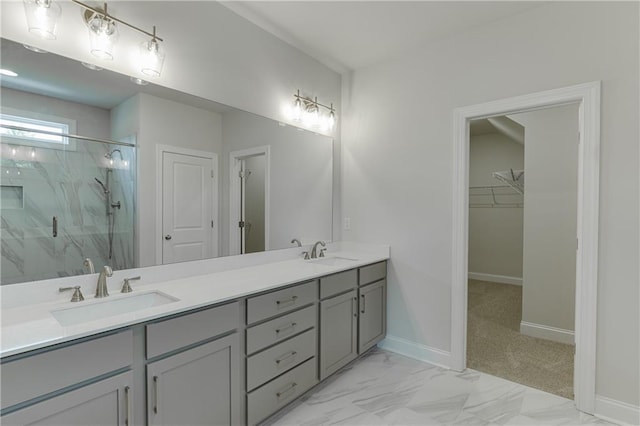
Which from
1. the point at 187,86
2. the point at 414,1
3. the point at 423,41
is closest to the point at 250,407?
the point at 187,86

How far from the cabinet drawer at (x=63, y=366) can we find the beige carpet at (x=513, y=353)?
256 cm

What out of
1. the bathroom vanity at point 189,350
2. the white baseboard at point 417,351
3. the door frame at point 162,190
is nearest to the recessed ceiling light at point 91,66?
the door frame at point 162,190

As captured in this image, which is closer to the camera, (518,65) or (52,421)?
(52,421)

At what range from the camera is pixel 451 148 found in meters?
2.61

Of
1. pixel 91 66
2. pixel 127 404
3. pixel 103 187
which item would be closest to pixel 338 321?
pixel 127 404

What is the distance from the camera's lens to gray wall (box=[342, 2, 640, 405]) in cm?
195

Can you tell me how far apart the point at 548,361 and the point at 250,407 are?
2509mm

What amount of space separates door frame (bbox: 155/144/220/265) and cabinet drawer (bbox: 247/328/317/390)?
740mm

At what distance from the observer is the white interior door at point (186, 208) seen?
1939 millimetres

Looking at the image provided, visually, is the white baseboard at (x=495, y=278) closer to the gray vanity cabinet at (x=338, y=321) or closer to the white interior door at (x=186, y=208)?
the gray vanity cabinet at (x=338, y=321)

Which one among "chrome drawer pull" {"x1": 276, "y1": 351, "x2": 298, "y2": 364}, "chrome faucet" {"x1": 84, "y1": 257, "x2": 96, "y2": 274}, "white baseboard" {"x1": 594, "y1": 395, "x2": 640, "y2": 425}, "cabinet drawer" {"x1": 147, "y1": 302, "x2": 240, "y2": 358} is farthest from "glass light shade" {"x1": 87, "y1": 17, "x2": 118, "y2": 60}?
"white baseboard" {"x1": 594, "y1": 395, "x2": 640, "y2": 425}

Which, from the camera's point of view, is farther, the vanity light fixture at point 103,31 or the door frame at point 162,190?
the door frame at point 162,190

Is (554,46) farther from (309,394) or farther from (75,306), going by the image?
(75,306)

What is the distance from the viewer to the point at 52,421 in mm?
1123
